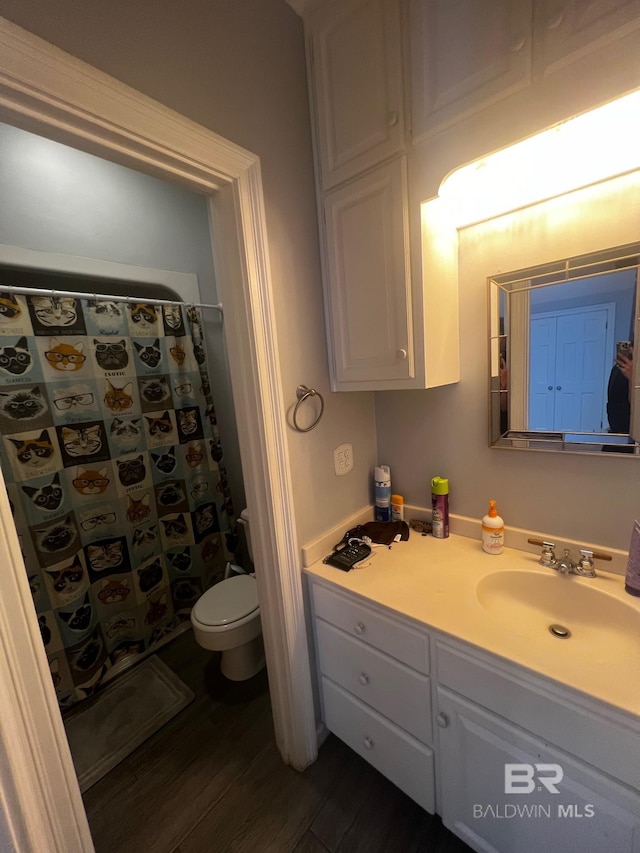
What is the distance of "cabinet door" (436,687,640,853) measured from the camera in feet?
2.31

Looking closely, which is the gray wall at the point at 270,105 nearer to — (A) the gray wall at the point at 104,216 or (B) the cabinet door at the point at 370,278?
(B) the cabinet door at the point at 370,278

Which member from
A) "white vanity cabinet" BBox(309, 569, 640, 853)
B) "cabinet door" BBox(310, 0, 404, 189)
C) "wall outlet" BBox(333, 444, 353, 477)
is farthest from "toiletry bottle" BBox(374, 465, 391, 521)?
"cabinet door" BBox(310, 0, 404, 189)

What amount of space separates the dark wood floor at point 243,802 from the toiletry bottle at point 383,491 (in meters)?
0.92

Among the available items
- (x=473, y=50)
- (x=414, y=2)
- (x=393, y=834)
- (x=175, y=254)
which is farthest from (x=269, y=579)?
(x=175, y=254)

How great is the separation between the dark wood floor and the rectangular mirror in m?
1.28

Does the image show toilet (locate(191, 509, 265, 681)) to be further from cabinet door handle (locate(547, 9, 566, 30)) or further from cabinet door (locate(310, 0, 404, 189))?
cabinet door handle (locate(547, 9, 566, 30))

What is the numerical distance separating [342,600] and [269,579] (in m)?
0.26

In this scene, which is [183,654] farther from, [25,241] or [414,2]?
[414,2]

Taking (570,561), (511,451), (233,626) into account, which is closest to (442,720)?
(570,561)

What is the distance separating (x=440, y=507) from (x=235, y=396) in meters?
0.86

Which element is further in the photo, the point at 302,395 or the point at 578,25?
the point at 302,395

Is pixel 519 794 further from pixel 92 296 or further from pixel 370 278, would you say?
pixel 92 296

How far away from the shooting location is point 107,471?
172cm

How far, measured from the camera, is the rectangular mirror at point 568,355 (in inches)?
36.8
